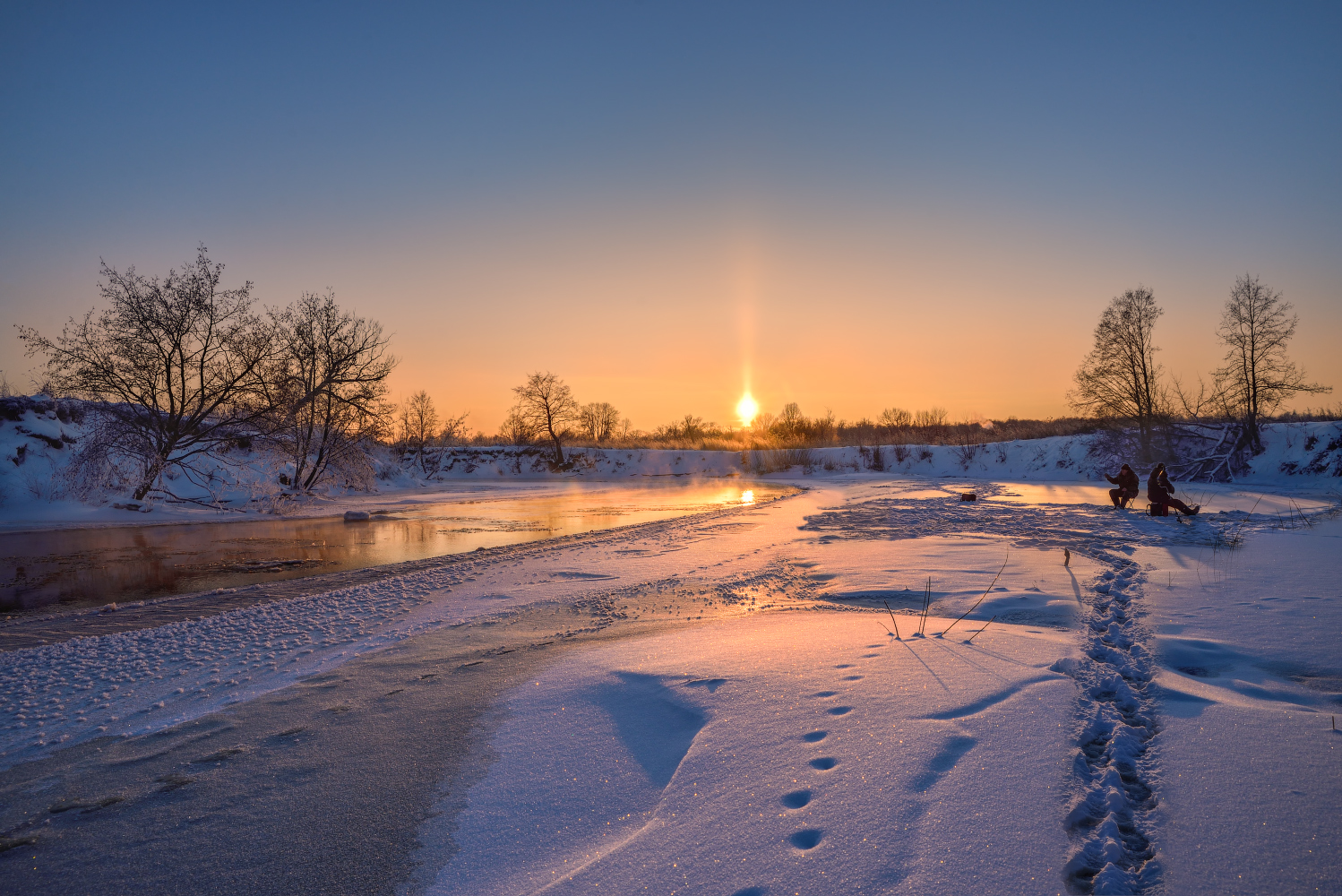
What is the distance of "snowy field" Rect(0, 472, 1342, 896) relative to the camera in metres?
2.04

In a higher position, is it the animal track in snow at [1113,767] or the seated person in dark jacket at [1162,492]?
the seated person in dark jacket at [1162,492]

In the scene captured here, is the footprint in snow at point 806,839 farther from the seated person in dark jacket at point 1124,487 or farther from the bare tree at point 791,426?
the bare tree at point 791,426

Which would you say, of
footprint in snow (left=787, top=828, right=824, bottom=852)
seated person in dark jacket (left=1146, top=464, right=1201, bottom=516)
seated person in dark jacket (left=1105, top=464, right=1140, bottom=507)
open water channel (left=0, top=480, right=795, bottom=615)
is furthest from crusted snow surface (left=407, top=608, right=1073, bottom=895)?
seated person in dark jacket (left=1105, top=464, right=1140, bottom=507)

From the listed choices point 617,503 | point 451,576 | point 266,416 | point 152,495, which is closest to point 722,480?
point 617,503

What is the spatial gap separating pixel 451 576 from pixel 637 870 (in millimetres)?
5883

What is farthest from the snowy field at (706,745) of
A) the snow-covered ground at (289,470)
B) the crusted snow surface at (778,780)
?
the snow-covered ground at (289,470)

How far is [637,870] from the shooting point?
200cm

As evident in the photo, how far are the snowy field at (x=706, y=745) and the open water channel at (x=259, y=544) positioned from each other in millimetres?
2362

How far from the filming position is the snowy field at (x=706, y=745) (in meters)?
2.04

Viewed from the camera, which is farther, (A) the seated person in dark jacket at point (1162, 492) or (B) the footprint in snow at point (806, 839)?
(A) the seated person in dark jacket at point (1162, 492)

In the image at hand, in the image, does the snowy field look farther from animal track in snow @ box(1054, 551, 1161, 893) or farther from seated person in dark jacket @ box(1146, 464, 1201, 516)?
seated person in dark jacket @ box(1146, 464, 1201, 516)

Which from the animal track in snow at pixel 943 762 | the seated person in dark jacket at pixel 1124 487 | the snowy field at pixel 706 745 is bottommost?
the snowy field at pixel 706 745

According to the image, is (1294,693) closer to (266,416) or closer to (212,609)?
(212,609)

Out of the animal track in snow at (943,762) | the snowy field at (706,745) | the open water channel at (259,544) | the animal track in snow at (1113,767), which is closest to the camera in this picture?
the animal track in snow at (1113,767)
